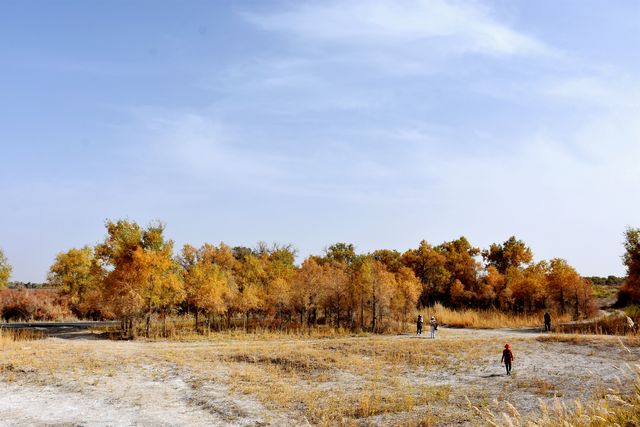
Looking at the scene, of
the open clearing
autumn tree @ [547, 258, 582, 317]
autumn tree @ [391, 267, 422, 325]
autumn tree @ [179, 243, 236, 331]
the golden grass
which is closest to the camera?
the open clearing

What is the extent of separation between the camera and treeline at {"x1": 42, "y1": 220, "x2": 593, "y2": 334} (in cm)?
4366

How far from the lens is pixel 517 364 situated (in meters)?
27.1

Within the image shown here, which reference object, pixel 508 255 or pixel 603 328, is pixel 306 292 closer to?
pixel 603 328

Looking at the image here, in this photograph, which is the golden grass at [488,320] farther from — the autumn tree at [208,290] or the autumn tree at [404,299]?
the autumn tree at [208,290]

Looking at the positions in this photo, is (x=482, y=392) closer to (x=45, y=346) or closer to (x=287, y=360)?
(x=287, y=360)

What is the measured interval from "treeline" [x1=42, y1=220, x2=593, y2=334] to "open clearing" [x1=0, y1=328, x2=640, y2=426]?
11276 mm

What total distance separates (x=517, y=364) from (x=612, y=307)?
52.6 m

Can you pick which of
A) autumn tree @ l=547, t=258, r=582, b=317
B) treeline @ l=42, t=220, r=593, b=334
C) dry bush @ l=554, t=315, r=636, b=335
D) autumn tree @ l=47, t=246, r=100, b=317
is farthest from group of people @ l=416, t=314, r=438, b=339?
autumn tree @ l=47, t=246, r=100, b=317

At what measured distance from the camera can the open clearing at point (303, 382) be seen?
17.6m

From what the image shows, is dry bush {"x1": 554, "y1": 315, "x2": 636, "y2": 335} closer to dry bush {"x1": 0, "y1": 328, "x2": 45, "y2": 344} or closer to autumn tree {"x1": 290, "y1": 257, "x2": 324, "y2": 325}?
autumn tree {"x1": 290, "y1": 257, "x2": 324, "y2": 325}

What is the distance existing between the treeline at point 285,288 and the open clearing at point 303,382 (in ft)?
37.0

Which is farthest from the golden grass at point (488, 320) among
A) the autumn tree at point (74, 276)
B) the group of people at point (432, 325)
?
the autumn tree at point (74, 276)

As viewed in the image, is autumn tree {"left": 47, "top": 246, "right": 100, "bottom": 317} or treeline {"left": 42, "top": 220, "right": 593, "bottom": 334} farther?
autumn tree {"left": 47, "top": 246, "right": 100, "bottom": 317}

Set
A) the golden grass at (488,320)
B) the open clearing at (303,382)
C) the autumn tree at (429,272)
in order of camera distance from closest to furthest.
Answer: the open clearing at (303,382), the golden grass at (488,320), the autumn tree at (429,272)
